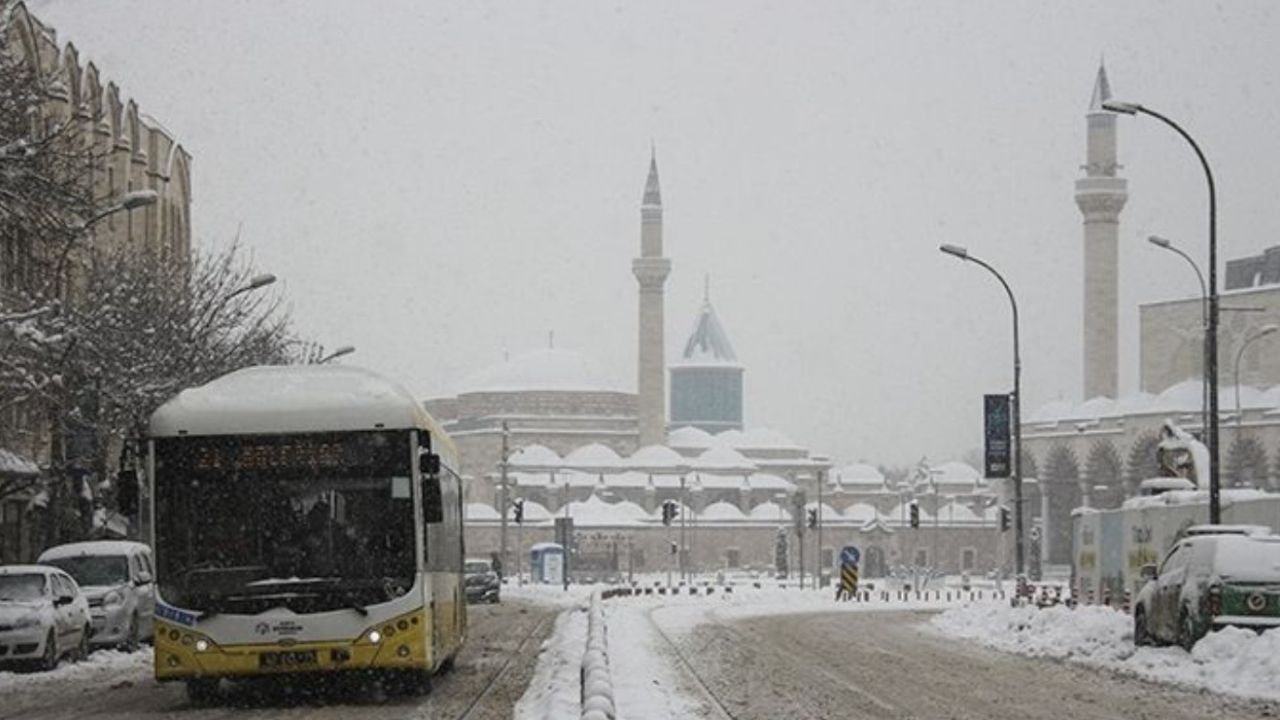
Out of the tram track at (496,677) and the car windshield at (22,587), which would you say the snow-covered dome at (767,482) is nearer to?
the tram track at (496,677)

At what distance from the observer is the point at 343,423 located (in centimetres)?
1905

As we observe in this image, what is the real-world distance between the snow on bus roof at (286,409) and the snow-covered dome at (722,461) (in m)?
124

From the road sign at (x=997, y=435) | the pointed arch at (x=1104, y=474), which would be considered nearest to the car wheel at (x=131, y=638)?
the road sign at (x=997, y=435)

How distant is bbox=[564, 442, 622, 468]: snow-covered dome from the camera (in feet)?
463

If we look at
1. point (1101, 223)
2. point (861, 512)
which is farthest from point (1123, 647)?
point (861, 512)

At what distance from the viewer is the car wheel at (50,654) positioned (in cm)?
2533

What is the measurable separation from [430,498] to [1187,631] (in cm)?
1037

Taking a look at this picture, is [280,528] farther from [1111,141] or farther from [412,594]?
[1111,141]

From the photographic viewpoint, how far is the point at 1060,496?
129875 mm

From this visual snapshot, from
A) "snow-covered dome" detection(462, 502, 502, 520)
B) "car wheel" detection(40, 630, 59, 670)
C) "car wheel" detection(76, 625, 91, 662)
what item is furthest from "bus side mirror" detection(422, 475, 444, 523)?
"snow-covered dome" detection(462, 502, 502, 520)

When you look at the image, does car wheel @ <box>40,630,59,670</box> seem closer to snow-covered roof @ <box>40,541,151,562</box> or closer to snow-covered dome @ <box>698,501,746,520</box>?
snow-covered roof @ <box>40,541,151,562</box>

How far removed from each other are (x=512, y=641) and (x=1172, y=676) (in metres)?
13.0

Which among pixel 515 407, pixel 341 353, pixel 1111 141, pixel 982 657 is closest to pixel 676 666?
pixel 982 657

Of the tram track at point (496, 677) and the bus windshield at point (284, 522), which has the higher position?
the bus windshield at point (284, 522)
